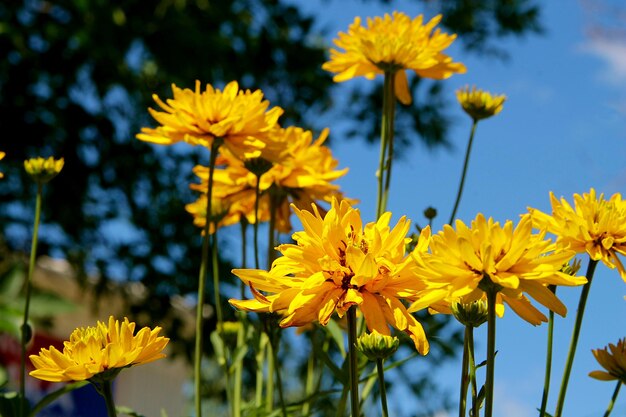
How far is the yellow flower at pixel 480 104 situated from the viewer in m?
1.14

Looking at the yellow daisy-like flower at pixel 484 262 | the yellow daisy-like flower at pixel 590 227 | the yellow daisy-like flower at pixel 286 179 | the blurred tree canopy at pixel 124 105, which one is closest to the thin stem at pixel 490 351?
the yellow daisy-like flower at pixel 484 262

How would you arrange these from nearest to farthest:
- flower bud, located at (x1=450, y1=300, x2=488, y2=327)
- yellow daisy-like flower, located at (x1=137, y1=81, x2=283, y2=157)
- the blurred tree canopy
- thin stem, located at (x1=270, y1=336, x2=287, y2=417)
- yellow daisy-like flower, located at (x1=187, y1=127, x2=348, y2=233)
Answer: flower bud, located at (x1=450, y1=300, x2=488, y2=327)
thin stem, located at (x1=270, y1=336, x2=287, y2=417)
yellow daisy-like flower, located at (x1=137, y1=81, x2=283, y2=157)
yellow daisy-like flower, located at (x1=187, y1=127, x2=348, y2=233)
the blurred tree canopy

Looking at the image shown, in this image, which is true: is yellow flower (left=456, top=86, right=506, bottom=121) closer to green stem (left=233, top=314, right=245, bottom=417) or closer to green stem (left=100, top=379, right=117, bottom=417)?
green stem (left=233, top=314, right=245, bottom=417)

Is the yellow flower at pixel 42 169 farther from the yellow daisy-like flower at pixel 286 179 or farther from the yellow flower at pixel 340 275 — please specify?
the yellow flower at pixel 340 275

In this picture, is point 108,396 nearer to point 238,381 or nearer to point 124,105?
point 238,381

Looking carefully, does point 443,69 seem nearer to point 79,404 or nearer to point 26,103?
point 26,103

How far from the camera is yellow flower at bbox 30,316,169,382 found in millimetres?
672

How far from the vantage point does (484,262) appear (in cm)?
58

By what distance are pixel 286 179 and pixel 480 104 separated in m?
0.26

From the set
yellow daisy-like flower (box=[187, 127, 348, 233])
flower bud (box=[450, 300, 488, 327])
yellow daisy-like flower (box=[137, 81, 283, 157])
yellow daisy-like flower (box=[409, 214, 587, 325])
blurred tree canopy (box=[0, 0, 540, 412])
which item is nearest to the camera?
yellow daisy-like flower (box=[409, 214, 587, 325])

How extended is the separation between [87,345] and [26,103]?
10.3 feet

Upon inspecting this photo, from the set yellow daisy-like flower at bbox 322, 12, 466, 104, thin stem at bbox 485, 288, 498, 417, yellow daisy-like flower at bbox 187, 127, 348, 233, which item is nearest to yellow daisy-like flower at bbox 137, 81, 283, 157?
yellow daisy-like flower at bbox 187, 127, 348, 233

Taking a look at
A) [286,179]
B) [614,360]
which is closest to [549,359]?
[614,360]

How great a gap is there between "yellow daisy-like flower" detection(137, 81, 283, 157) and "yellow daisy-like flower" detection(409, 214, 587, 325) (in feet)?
1.49
